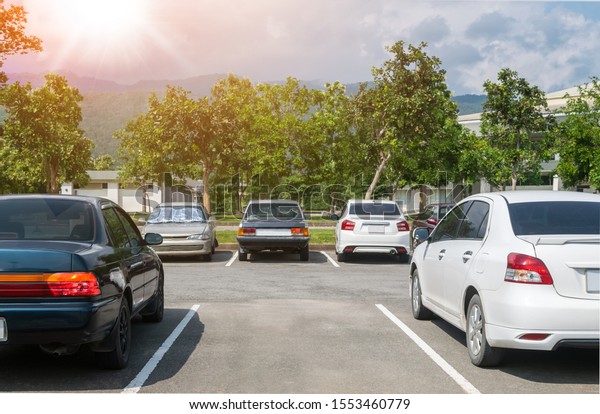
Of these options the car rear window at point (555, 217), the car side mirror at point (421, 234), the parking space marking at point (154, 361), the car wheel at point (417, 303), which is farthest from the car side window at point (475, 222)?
the parking space marking at point (154, 361)

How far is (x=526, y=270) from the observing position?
545 centimetres

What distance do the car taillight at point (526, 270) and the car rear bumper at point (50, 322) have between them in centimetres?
338

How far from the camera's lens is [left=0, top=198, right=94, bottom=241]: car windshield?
593cm

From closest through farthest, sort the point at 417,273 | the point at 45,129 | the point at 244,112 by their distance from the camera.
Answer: the point at 417,273
the point at 45,129
the point at 244,112

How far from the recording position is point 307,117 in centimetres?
4734

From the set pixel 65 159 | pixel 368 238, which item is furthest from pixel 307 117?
pixel 368 238

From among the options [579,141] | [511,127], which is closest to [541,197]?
[511,127]

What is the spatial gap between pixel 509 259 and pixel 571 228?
848 millimetres

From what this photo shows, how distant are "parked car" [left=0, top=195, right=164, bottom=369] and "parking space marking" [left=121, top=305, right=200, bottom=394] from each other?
0.24 meters

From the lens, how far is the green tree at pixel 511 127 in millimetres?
34969

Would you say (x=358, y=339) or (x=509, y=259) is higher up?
(x=509, y=259)

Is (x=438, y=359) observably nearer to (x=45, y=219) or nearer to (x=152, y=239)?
(x=152, y=239)

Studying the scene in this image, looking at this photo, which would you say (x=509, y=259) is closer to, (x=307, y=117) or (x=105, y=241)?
(x=105, y=241)
